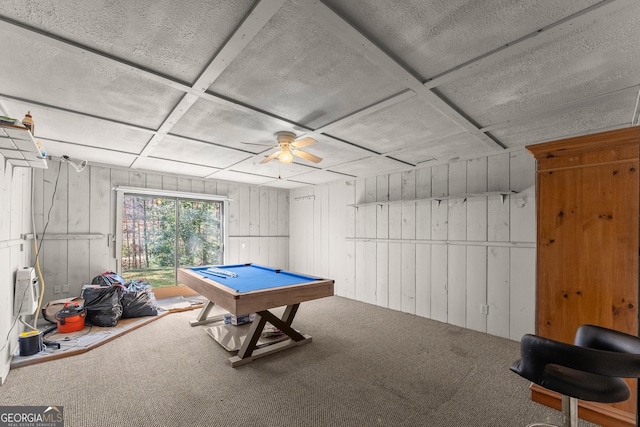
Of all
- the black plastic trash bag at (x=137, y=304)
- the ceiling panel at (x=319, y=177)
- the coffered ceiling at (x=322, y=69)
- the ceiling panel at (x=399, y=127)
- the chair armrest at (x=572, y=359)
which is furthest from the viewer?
the ceiling panel at (x=319, y=177)

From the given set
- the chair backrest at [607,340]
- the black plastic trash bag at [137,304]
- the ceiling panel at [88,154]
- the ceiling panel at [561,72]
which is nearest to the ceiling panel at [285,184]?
the ceiling panel at [88,154]

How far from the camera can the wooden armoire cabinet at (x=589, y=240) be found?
1.86 metres

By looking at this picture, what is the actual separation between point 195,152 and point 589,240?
4.05 metres

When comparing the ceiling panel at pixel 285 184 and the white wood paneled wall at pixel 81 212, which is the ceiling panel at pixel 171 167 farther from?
the ceiling panel at pixel 285 184

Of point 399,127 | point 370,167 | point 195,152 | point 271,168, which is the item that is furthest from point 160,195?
point 399,127

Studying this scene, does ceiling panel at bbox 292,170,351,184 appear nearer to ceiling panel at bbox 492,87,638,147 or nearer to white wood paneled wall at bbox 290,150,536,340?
white wood paneled wall at bbox 290,150,536,340

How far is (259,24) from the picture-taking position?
1343mm

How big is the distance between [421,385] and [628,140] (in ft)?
7.71

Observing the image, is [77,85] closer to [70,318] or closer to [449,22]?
[449,22]

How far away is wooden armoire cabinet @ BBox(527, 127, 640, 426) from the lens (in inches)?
73.2

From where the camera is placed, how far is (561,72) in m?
1.73

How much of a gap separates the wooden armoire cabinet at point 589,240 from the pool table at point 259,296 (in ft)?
6.59

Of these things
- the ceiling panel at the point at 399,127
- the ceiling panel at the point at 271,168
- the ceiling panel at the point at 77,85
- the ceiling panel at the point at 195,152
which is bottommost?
the ceiling panel at the point at 271,168

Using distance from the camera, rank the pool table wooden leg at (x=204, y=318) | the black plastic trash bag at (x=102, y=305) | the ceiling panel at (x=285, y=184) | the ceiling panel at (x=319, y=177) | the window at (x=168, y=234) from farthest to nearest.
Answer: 1. the ceiling panel at (x=285, y=184)
2. the window at (x=168, y=234)
3. the ceiling panel at (x=319, y=177)
4. the pool table wooden leg at (x=204, y=318)
5. the black plastic trash bag at (x=102, y=305)
